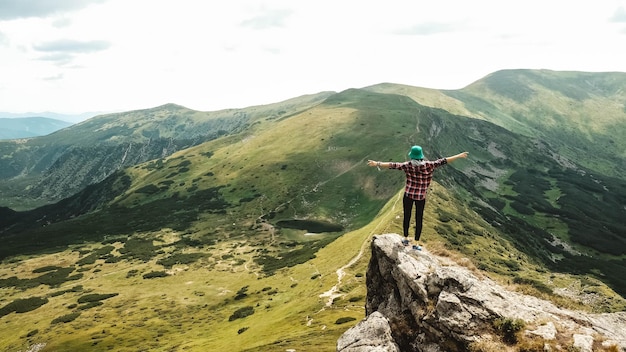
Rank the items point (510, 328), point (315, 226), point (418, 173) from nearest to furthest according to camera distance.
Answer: point (510, 328) → point (418, 173) → point (315, 226)

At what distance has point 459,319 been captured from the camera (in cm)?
1908

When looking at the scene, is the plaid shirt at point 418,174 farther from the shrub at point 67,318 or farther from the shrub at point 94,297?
the shrub at point 94,297

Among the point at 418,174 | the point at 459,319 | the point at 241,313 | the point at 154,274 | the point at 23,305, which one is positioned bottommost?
the point at 23,305

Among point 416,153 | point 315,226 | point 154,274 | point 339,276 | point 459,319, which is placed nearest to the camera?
point 459,319

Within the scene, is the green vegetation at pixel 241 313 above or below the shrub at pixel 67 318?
above

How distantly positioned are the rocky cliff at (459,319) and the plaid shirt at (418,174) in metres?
4.75

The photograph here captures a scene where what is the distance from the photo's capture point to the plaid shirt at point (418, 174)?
2150cm

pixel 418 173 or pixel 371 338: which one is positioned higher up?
pixel 418 173

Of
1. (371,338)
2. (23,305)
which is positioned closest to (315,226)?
(23,305)

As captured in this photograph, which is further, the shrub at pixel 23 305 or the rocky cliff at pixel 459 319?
the shrub at pixel 23 305

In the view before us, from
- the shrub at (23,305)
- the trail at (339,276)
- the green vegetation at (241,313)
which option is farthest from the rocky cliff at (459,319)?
the shrub at (23,305)

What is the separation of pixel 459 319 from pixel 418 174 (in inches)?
311

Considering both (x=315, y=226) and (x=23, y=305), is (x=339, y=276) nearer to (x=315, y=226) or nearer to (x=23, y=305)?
(x=315, y=226)

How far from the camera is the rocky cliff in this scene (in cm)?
1675
